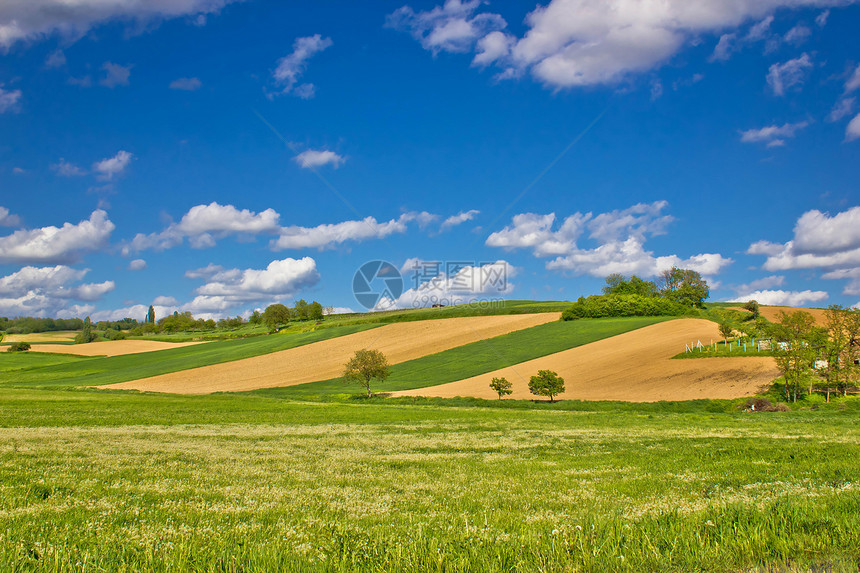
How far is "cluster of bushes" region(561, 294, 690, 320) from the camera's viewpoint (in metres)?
113

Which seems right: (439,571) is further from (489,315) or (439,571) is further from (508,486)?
(489,315)

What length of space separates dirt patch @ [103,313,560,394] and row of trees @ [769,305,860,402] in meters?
54.7

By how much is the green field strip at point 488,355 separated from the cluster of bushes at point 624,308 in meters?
6.16

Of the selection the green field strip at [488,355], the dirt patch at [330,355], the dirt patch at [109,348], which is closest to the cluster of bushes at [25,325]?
the dirt patch at [109,348]

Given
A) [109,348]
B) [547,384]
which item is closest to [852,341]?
[547,384]

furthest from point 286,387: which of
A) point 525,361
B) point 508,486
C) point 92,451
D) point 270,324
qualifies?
point 270,324

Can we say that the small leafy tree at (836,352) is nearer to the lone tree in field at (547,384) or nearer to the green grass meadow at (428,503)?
the lone tree in field at (547,384)

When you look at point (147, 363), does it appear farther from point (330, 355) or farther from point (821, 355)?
point (821, 355)

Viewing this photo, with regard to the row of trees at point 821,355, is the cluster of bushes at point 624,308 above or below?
above

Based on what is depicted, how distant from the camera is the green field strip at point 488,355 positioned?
68.7 m

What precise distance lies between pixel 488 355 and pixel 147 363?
68455mm

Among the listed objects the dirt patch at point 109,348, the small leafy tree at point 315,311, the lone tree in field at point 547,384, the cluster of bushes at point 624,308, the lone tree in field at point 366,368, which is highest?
the small leafy tree at point 315,311

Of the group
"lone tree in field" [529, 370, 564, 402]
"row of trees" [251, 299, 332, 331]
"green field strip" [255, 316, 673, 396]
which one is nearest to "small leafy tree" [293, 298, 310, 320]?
"row of trees" [251, 299, 332, 331]

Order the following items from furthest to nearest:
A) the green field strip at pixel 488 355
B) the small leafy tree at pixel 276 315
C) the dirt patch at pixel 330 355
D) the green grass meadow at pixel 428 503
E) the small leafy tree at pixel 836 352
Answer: the small leafy tree at pixel 276 315, the dirt patch at pixel 330 355, the green field strip at pixel 488 355, the small leafy tree at pixel 836 352, the green grass meadow at pixel 428 503
